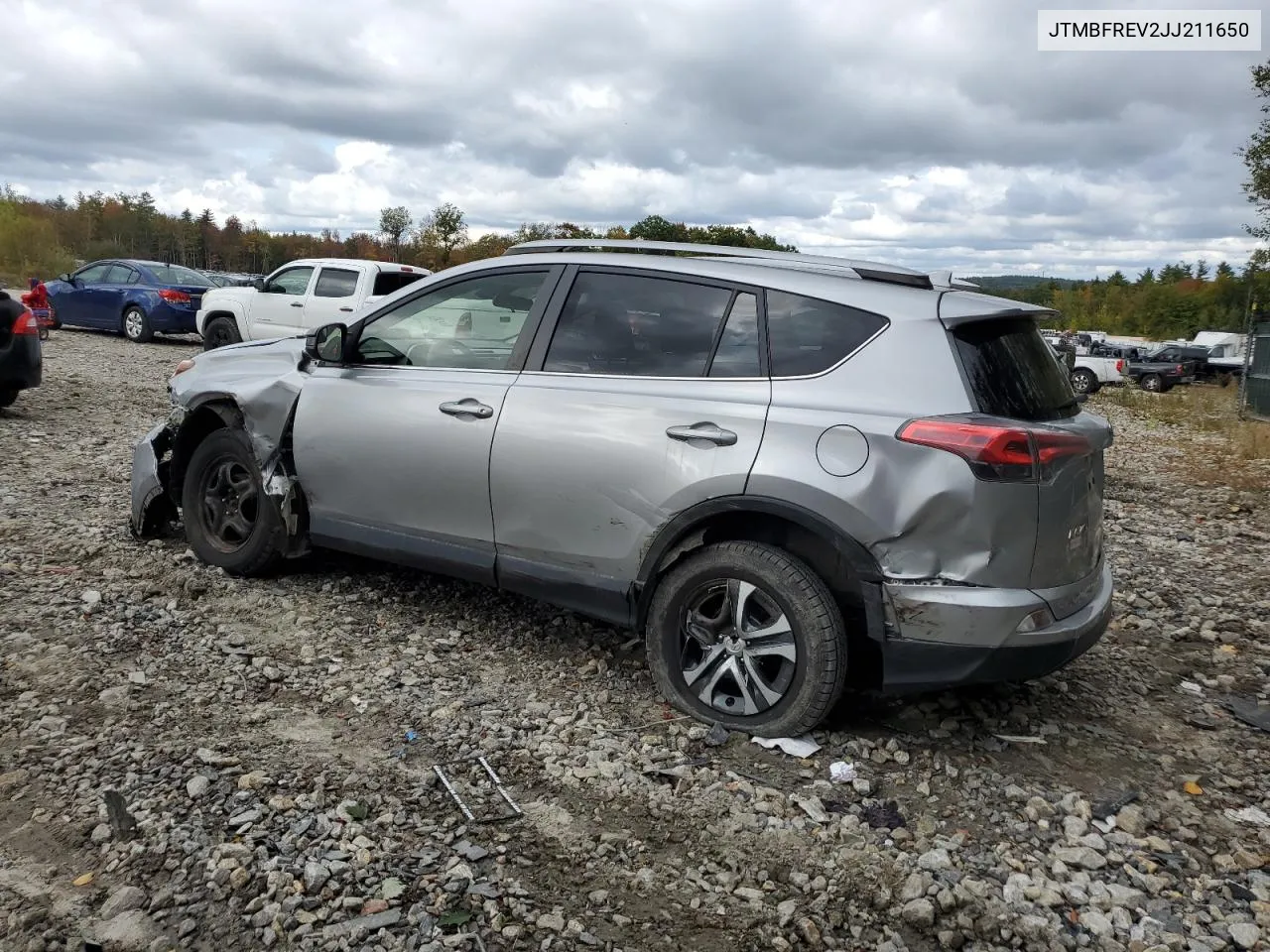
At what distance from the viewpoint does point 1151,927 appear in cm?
281

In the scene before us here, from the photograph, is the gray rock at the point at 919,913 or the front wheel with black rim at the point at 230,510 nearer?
the gray rock at the point at 919,913

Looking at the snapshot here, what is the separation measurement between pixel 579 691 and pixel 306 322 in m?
11.6

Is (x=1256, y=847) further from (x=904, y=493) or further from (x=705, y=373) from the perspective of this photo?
(x=705, y=373)

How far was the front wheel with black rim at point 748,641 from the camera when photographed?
3518 millimetres

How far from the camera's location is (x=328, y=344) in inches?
192

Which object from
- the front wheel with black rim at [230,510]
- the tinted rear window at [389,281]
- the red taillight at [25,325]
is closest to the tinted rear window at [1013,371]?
the front wheel with black rim at [230,510]

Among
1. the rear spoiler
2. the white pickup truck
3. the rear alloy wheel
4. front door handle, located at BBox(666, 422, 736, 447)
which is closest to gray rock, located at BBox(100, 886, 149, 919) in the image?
front door handle, located at BBox(666, 422, 736, 447)

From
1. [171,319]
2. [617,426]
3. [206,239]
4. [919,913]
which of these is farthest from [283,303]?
[206,239]

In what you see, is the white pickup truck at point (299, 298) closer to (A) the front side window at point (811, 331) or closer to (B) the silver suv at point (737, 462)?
(B) the silver suv at point (737, 462)

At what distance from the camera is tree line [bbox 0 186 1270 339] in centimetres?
4859

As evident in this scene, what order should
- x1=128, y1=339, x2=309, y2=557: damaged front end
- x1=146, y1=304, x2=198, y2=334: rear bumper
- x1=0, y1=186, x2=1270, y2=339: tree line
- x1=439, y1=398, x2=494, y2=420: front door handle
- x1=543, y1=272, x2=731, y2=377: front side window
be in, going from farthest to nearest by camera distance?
x1=0, y1=186, x2=1270, y2=339: tree line < x1=146, y1=304, x2=198, y2=334: rear bumper < x1=128, y1=339, x2=309, y2=557: damaged front end < x1=439, y1=398, x2=494, y2=420: front door handle < x1=543, y1=272, x2=731, y2=377: front side window

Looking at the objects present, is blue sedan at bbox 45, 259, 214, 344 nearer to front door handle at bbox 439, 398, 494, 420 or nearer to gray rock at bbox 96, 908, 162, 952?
front door handle at bbox 439, 398, 494, 420

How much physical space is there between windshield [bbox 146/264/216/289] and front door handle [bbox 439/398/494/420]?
16.0 meters

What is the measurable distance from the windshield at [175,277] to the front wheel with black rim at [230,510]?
14.6 meters
